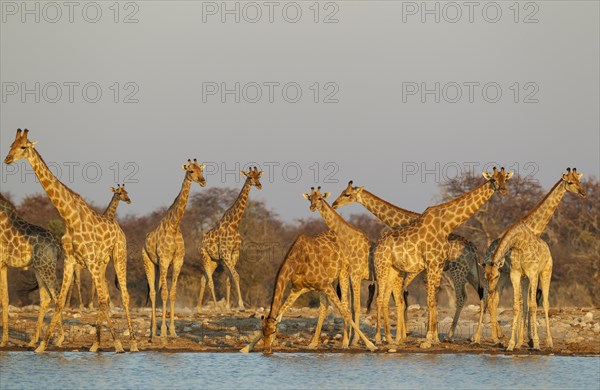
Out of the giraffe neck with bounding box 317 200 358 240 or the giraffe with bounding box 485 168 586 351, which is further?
the giraffe neck with bounding box 317 200 358 240

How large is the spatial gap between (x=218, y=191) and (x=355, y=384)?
97.1ft

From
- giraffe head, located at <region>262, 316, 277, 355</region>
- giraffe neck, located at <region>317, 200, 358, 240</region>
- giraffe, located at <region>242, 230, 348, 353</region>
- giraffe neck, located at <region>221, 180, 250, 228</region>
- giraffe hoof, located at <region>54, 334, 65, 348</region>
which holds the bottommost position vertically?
giraffe hoof, located at <region>54, 334, 65, 348</region>

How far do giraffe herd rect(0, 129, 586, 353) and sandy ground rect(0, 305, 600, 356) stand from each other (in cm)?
31

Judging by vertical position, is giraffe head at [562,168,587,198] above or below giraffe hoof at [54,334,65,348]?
above

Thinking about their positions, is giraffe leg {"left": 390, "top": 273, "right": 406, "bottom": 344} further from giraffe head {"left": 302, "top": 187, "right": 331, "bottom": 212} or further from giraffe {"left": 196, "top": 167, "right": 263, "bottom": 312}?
giraffe {"left": 196, "top": 167, "right": 263, "bottom": 312}

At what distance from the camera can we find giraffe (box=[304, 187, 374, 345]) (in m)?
18.9

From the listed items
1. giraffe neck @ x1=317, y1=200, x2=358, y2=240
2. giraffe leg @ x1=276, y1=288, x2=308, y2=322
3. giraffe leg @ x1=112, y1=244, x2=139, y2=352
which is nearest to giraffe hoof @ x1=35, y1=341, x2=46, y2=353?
giraffe leg @ x1=112, y1=244, x2=139, y2=352

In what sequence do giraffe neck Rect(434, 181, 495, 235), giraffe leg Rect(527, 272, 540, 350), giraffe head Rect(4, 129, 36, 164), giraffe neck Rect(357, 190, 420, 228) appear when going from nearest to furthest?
giraffe head Rect(4, 129, 36, 164)
giraffe leg Rect(527, 272, 540, 350)
giraffe neck Rect(434, 181, 495, 235)
giraffe neck Rect(357, 190, 420, 228)

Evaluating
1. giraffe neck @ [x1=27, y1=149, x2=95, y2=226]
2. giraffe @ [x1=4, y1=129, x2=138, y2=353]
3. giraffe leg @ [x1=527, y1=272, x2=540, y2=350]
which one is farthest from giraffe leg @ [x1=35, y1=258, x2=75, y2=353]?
giraffe leg @ [x1=527, y1=272, x2=540, y2=350]

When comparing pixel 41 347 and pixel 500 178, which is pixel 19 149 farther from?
pixel 500 178

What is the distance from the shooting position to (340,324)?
22.4m

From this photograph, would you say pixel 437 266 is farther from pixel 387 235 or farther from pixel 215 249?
pixel 215 249

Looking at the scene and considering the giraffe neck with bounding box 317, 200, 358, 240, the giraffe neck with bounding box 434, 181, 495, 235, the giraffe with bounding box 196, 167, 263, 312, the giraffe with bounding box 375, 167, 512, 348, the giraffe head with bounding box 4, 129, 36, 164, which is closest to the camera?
the giraffe head with bounding box 4, 129, 36, 164

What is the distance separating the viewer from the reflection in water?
15.6 meters
